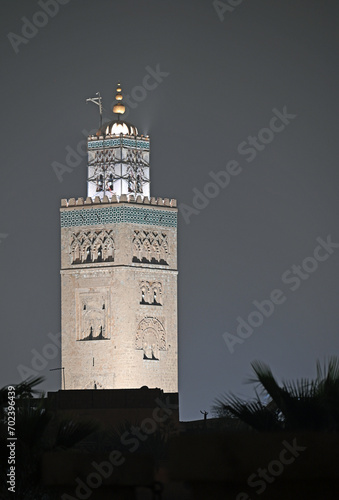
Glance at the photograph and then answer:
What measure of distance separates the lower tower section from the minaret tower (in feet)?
0.12

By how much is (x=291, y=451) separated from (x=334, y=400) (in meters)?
2.46

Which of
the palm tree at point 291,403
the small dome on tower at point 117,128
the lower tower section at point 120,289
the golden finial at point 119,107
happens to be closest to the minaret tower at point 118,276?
the lower tower section at point 120,289

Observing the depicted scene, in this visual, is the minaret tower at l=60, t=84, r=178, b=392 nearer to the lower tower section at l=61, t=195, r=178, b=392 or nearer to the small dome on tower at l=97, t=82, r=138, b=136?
the lower tower section at l=61, t=195, r=178, b=392

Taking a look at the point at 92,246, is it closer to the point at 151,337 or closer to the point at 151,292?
the point at 151,292

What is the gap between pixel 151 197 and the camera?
54.8m

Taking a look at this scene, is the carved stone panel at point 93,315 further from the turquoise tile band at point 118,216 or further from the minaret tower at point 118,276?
the turquoise tile band at point 118,216

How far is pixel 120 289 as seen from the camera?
53750mm

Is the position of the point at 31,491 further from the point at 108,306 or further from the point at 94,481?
→ the point at 108,306

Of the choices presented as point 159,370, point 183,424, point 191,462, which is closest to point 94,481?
point 191,462

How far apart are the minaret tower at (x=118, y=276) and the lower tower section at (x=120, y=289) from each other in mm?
36

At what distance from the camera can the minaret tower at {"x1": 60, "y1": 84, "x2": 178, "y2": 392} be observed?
5309 cm

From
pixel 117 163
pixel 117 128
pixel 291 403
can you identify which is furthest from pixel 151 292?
pixel 291 403

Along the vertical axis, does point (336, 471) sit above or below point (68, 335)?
below

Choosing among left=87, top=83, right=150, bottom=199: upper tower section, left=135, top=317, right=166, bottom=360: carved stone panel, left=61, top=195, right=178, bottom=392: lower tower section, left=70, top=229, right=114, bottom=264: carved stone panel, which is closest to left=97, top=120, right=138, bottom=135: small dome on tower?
left=87, top=83, right=150, bottom=199: upper tower section
